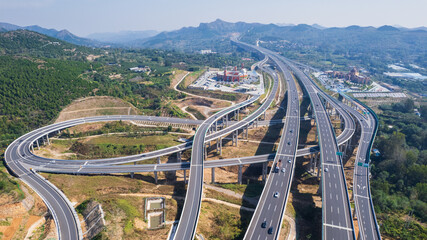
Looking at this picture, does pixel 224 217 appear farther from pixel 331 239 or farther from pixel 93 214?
pixel 93 214

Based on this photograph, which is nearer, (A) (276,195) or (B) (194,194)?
(A) (276,195)

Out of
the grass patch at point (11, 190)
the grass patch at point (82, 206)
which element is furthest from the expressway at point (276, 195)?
the grass patch at point (11, 190)

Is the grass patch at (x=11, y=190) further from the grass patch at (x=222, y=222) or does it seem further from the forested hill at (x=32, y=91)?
the grass patch at (x=222, y=222)

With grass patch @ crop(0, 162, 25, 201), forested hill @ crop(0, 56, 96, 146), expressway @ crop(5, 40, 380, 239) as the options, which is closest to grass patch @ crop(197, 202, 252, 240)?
expressway @ crop(5, 40, 380, 239)

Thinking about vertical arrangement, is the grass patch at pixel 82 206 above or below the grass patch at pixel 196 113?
below

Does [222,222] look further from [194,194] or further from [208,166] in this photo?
[208,166]

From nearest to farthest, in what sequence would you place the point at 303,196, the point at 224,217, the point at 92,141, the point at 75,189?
the point at 224,217
the point at 75,189
the point at 303,196
the point at 92,141

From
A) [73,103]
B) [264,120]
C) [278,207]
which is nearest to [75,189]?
[278,207]

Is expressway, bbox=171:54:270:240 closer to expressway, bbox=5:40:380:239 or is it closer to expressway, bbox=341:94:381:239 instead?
expressway, bbox=5:40:380:239

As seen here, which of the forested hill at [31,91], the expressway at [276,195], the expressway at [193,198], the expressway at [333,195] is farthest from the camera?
the forested hill at [31,91]

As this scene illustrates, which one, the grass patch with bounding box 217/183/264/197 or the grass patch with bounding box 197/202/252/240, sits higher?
the grass patch with bounding box 197/202/252/240

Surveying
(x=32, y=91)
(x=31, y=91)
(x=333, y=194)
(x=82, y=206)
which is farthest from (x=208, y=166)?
(x=32, y=91)
